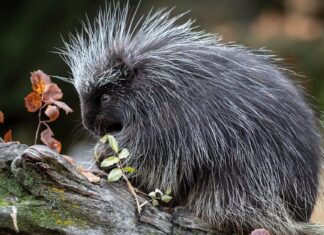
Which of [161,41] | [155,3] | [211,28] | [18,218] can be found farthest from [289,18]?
[18,218]

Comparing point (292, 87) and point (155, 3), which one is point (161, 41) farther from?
point (155, 3)

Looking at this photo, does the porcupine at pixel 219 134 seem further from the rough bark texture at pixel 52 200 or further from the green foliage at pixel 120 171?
the rough bark texture at pixel 52 200

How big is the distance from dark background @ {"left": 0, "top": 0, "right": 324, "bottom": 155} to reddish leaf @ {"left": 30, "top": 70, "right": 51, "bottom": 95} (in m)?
6.58

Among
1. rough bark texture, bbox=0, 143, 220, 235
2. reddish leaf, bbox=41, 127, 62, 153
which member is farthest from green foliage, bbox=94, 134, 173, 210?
reddish leaf, bbox=41, 127, 62, 153

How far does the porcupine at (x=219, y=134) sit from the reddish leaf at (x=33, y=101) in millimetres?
574

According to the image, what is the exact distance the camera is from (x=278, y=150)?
4469mm

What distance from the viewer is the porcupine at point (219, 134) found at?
14.5 ft

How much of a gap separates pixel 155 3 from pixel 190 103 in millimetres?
7641

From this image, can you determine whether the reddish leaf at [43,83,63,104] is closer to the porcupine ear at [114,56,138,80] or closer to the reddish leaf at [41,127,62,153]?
the reddish leaf at [41,127,62,153]

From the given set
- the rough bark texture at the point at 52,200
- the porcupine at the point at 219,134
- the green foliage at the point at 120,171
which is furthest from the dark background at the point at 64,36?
the rough bark texture at the point at 52,200

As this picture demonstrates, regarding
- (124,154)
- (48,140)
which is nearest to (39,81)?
(48,140)

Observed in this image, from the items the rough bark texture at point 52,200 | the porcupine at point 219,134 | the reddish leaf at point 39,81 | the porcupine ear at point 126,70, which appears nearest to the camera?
the rough bark texture at point 52,200

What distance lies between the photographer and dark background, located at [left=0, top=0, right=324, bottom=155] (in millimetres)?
10930

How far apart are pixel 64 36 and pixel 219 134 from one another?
7200 millimetres
